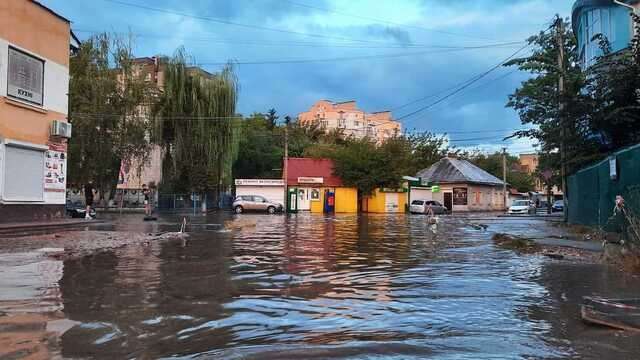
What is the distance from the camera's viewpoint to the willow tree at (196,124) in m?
46.9

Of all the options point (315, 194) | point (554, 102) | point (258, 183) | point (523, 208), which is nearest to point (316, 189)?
point (315, 194)

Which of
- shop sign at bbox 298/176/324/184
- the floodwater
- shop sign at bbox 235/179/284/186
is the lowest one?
the floodwater

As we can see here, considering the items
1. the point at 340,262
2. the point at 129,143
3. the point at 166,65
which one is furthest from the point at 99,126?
the point at 340,262

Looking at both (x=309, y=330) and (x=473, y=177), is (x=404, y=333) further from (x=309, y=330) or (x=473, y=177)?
(x=473, y=177)

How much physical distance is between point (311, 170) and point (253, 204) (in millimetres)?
9157

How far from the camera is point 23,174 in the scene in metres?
21.0

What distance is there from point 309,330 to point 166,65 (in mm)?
43543

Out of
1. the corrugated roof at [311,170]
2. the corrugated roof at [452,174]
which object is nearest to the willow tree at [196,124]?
the corrugated roof at [311,170]

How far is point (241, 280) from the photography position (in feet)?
34.5

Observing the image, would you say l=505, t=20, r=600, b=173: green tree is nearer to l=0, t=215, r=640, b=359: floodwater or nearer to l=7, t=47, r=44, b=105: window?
l=0, t=215, r=640, b=359: floodwater

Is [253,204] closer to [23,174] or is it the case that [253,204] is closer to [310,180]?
[310,180]

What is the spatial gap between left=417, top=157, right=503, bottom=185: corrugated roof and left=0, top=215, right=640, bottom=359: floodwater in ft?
181

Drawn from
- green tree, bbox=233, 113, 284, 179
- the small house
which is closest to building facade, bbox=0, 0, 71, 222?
green tree, bbox=233, 113, 284, 179

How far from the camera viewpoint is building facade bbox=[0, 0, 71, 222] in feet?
65.8
